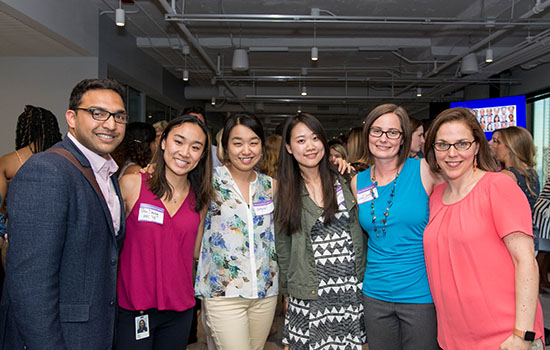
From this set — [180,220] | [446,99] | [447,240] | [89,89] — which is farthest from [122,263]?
[446,99]

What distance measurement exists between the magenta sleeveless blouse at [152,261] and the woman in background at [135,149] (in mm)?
1388

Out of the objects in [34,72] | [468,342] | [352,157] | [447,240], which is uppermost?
[34,72]

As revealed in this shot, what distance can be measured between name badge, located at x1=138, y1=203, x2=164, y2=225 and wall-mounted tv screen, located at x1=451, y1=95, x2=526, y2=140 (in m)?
8.67

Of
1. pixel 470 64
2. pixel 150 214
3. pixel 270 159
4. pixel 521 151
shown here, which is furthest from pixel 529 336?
pixel 470 64

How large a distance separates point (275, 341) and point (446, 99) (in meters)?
12.3

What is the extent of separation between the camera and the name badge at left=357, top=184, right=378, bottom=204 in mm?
2220

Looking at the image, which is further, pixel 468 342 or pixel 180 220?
pixel 180 220

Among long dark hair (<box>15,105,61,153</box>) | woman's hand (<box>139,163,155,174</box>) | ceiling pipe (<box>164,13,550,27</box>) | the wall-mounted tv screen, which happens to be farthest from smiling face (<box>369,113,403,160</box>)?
the wall-mounted tv screen

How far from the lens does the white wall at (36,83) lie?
24.0 ft

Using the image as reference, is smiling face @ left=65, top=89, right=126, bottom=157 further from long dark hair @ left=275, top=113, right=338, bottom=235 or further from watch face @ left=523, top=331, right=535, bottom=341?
watch face @ left=523, top=331, right=535, bottom=341

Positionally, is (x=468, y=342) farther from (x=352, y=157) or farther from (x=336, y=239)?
(x=352, y=157)

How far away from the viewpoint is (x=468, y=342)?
1.79 m

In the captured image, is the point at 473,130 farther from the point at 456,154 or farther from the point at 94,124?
the point at 94,124

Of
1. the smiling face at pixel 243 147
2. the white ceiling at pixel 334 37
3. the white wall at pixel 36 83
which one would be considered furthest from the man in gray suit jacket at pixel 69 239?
the white wall at pixel 36 83
